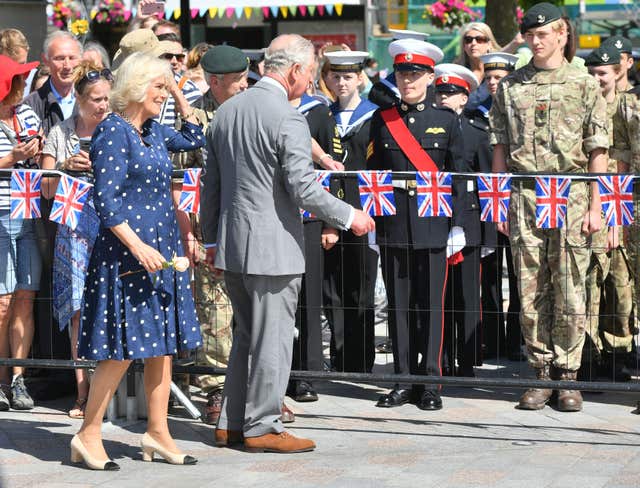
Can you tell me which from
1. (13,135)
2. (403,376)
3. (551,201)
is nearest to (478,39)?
(551,201)

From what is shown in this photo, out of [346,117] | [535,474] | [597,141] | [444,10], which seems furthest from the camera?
[444,10]

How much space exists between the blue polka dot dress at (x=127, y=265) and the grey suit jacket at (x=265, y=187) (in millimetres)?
346

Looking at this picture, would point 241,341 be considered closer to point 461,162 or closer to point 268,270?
point 268,270

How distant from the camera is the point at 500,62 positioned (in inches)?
392

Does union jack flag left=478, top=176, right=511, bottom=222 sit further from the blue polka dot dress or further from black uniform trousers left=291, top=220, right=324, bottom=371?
the blue polka dot dress

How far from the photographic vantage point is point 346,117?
9172 mm

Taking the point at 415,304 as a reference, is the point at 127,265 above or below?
above

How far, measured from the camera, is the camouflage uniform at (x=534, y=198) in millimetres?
7895

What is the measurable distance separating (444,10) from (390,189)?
20.6 m

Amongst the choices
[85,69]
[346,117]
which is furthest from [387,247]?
[85,69]

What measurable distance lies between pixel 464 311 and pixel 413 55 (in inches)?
64.7

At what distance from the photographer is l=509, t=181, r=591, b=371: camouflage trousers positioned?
7.88m

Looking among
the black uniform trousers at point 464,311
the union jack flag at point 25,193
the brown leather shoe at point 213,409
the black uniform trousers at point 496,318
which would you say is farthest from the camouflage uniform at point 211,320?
the black uniform trousers at point 496,318

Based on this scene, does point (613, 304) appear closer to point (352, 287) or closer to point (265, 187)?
point (352, 287)
